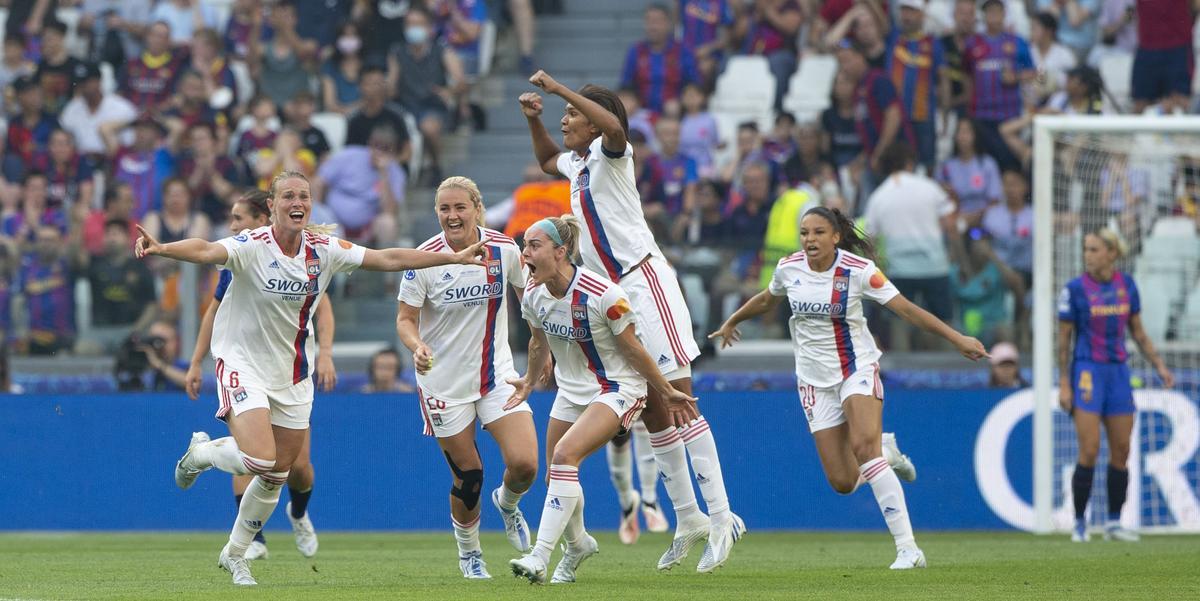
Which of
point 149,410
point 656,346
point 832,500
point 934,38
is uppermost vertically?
point 934,38

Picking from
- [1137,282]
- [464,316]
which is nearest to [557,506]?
[464,316]

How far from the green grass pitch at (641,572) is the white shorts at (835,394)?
0.91 m

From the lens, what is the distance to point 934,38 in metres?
18.6

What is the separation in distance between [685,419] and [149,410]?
7.74 metres

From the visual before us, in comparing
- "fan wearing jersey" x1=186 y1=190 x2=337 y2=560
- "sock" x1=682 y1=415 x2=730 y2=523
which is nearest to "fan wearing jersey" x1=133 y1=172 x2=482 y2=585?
"fan wearing jersey" x1=186 y1=190 x2=337 y2=560

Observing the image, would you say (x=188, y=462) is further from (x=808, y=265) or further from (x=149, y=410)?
(x=149, y=410)

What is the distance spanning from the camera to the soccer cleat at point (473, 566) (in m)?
9.59

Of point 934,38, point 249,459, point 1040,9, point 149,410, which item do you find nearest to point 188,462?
point 249,459

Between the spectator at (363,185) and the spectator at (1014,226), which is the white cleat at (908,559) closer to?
the spectator at (1014,226)

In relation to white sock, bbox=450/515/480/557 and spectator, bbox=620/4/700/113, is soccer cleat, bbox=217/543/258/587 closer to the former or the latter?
white sock, bbox=450/515/480/557

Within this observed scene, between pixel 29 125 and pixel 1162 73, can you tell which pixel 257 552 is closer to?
pixel 29 125

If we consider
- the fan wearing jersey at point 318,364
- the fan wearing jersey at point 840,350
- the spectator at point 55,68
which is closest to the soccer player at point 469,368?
the fan wearing jersey at point 318,364

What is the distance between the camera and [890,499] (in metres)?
10.1

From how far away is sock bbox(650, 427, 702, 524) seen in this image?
9.59 m
